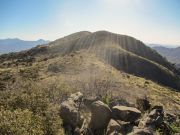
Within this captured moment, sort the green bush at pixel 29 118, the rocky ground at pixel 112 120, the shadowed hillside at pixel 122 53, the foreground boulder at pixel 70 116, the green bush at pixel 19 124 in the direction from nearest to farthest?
the green bush at pixel 19 124 < the green bush at pixel 29 118 < the rocky ground at pixel 112 120 < the foreground boulder at pixel 70 116 < the shadowed hillside at pixel 122 53

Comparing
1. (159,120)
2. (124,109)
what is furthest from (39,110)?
(159,120)

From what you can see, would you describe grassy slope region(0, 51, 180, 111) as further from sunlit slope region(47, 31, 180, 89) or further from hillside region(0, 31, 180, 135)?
sunlit slope region(47, 31, 180, 89)

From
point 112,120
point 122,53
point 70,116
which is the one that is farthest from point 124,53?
point 112,120

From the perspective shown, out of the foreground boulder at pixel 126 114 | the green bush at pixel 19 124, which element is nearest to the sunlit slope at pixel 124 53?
the foreground boulder at pixel 126 114

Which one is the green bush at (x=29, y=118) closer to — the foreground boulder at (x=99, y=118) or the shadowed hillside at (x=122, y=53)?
the foreground boulder at (x=99, y=118)

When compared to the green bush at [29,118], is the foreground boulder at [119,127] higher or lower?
lower

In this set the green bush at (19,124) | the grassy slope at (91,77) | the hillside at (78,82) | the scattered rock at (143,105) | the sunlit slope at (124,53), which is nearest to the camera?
the green bush at (19,124)

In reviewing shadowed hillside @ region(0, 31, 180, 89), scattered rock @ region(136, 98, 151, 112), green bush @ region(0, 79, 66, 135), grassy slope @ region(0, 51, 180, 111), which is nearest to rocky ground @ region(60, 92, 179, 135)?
green bush @ region(0, 79, 66, 135)

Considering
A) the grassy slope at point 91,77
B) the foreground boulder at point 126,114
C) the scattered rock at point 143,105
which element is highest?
the foreground boulder at point 126,114

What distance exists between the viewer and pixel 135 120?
78.4 feet

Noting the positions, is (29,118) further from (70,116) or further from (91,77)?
(91,77)

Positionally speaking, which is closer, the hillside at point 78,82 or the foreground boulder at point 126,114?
the hillside at point 78,82

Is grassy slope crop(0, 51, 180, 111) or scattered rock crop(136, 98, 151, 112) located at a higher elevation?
scattered rock crop(136, 98, 151, 112)

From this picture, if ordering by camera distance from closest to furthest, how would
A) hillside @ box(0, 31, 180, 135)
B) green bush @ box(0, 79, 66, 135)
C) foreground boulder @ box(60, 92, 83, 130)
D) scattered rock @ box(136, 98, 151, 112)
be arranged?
green bush @ box(0, 79, 66, 135)
hillside @ box(0, 31, 180, 135)
foreground boulder @ box(60, 92, 83, 130)
scattered rock @ box(136, 98, 151, 112)
